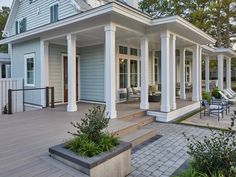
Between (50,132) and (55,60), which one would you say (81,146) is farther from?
(55,60)

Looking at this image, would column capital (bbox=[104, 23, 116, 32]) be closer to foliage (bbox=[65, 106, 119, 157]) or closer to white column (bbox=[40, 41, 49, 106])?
foliage (bbox=[65, 106, 119, 157])

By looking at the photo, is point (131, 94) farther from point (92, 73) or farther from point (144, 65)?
point (144, 65)

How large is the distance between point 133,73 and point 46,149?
8.05 metres

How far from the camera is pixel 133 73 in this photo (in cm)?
1142

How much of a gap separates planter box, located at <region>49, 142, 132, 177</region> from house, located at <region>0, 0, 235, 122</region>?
9.68 ft

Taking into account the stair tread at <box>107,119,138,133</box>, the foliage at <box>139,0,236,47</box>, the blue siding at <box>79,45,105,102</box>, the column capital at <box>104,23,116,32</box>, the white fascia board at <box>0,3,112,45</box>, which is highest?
the foliage at <box>139,0,236,47</box>

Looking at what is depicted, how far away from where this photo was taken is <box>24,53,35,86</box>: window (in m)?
9.79

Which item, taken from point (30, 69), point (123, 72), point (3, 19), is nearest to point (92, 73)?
point (123, 72)

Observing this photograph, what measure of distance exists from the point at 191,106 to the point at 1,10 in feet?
81.9

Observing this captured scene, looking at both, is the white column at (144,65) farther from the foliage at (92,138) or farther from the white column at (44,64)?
the foliage at (92,138)

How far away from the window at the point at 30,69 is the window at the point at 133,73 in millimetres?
4709

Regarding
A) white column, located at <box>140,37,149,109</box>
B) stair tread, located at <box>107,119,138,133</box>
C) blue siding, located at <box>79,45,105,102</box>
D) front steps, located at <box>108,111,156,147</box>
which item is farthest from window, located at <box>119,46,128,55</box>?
stair tread, located at <box>107,119,138,133</box>

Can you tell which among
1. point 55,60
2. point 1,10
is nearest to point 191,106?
point 55,60

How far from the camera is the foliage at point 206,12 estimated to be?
18.4m
